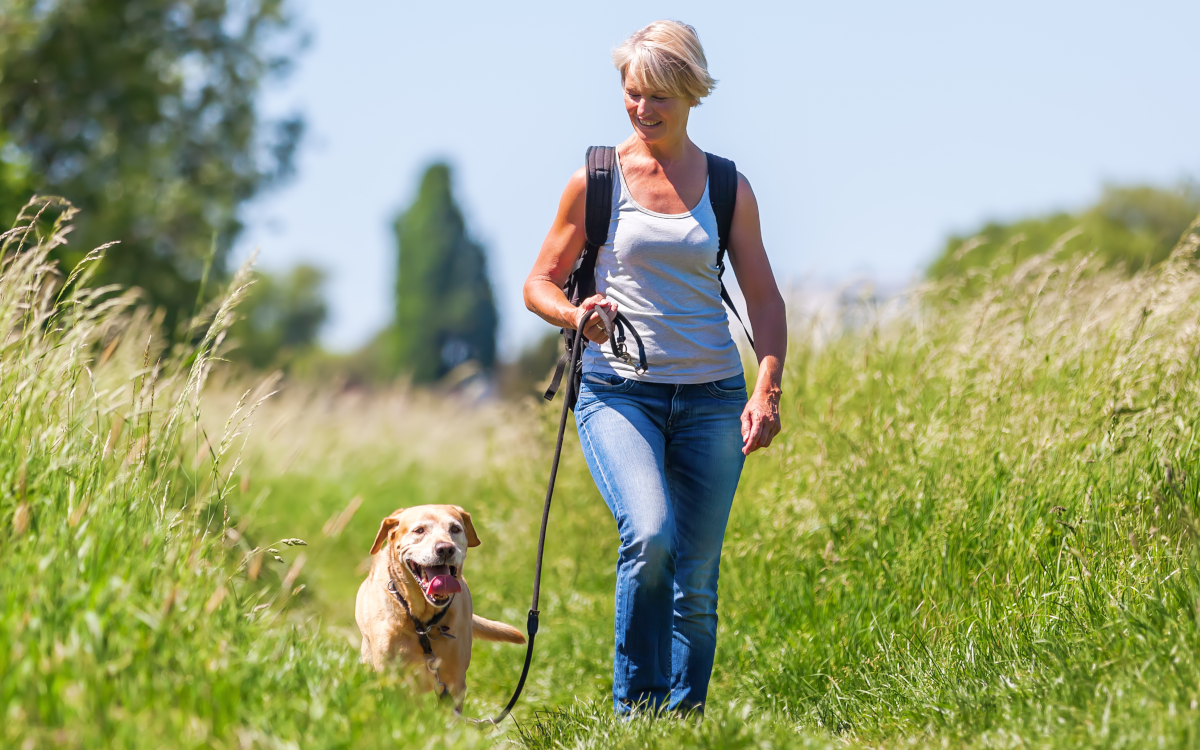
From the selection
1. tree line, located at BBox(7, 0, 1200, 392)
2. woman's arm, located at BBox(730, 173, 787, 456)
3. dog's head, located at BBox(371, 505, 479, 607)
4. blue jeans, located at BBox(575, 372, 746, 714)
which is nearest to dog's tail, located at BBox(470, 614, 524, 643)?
dog's head, located at BBox(371, 505, 479, 607)

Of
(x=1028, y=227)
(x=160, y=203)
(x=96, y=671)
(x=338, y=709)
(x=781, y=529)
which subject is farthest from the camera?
(x=1028, y=227)

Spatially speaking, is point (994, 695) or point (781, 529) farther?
point (781, 529)

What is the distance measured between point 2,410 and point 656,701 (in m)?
2.25

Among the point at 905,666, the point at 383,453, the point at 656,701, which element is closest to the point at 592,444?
the point at 656,701

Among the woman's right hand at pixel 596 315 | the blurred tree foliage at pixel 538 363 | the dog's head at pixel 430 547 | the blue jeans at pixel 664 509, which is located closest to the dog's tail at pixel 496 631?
the dog's head at pixel 430 547

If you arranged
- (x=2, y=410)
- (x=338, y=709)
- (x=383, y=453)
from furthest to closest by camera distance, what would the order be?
(x=383, y=453) → (x=2, y=410) → (x=338, y=709)

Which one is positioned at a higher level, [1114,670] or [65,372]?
[65,372]

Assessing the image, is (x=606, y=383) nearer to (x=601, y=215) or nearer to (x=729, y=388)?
(x=729, y=388)

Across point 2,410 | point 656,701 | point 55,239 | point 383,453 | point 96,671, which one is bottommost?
point 383,453

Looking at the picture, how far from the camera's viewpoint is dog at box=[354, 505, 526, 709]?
3.74 meters

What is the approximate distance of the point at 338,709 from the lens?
2.55 m

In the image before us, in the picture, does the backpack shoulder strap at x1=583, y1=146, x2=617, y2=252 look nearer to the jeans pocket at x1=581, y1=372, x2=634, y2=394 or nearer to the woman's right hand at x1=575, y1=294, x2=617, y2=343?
the woman's right hand at x1=575, y1=294, x2=617, y2=343

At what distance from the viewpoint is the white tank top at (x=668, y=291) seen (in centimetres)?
366

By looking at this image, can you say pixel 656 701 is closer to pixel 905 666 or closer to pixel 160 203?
pixel 905 666
